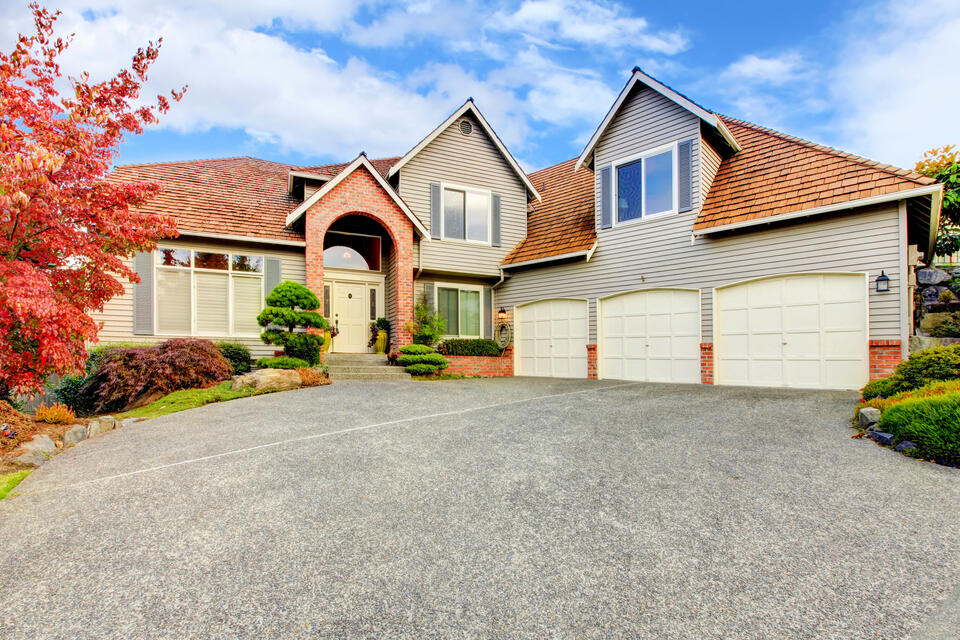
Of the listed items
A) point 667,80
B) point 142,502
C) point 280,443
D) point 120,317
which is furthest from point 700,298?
point 120,317

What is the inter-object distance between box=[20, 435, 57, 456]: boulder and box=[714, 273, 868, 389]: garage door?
11444 millimetres

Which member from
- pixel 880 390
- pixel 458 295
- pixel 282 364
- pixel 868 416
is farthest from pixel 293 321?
pixel 880 390

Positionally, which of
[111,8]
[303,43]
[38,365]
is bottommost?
[38,365]

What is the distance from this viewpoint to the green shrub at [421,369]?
12625mm

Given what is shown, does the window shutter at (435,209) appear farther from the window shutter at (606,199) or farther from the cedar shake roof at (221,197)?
the window shutter at (606,199)

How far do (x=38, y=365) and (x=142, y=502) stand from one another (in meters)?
3.25

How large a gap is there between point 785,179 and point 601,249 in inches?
168

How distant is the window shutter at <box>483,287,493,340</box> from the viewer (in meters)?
15.8

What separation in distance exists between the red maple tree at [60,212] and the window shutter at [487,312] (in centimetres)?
1009

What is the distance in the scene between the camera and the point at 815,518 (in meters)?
3.80

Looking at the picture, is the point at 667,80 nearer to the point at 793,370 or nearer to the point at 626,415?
the point at 793,370

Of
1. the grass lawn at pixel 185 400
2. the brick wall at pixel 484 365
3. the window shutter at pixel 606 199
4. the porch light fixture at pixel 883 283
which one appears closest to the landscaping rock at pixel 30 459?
the grass lawn at pixel 185 400

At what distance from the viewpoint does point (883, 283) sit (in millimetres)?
9008

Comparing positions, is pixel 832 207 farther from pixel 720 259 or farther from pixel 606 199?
pixel 606 199
